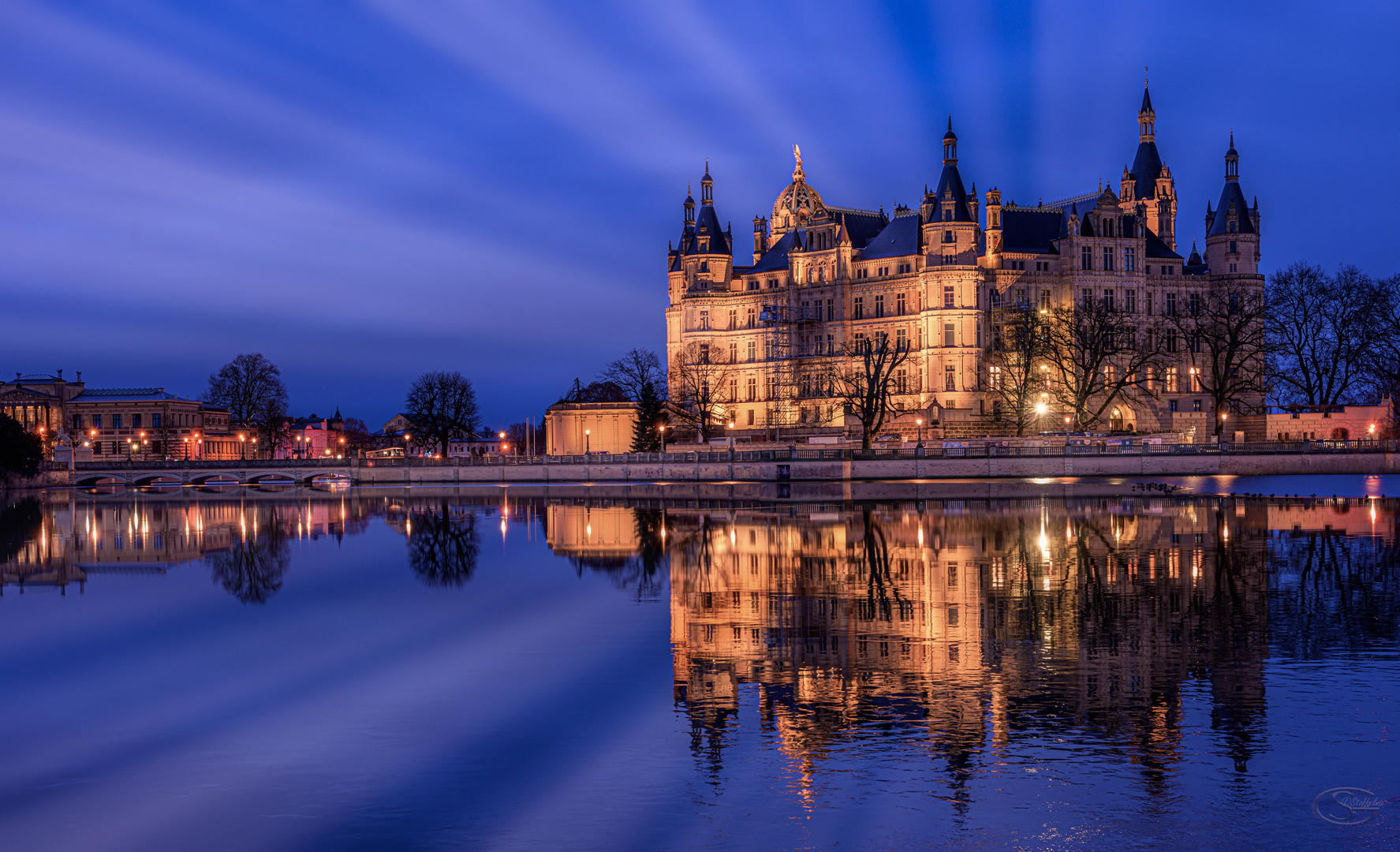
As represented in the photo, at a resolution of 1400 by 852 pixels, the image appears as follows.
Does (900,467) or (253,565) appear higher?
(900,467)

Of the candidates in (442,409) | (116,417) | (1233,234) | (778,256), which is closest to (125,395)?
(116,417)

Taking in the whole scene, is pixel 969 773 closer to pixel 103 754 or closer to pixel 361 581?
pixel 103 754

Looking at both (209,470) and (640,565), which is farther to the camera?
(209,470)

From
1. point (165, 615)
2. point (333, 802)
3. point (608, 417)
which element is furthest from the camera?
point (608, 417)

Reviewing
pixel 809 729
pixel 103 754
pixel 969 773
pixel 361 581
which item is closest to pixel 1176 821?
pixel 969 773

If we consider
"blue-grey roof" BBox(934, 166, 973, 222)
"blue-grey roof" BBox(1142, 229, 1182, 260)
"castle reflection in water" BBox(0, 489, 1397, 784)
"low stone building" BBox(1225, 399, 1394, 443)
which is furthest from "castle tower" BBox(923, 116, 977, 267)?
"castle reflection in water" BBox(0, 489, 1397, 784)

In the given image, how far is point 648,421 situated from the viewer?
101750mm

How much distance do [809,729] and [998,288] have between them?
287ft

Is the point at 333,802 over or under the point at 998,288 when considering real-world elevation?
under

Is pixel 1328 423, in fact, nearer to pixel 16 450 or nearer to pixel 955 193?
pixel 955 193

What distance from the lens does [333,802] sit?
12.5 m

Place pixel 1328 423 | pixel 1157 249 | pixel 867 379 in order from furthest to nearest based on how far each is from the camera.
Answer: pixel 1157 249 < pixel 867 379 < pixel 1328 423

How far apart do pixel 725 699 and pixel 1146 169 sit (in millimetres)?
98507
